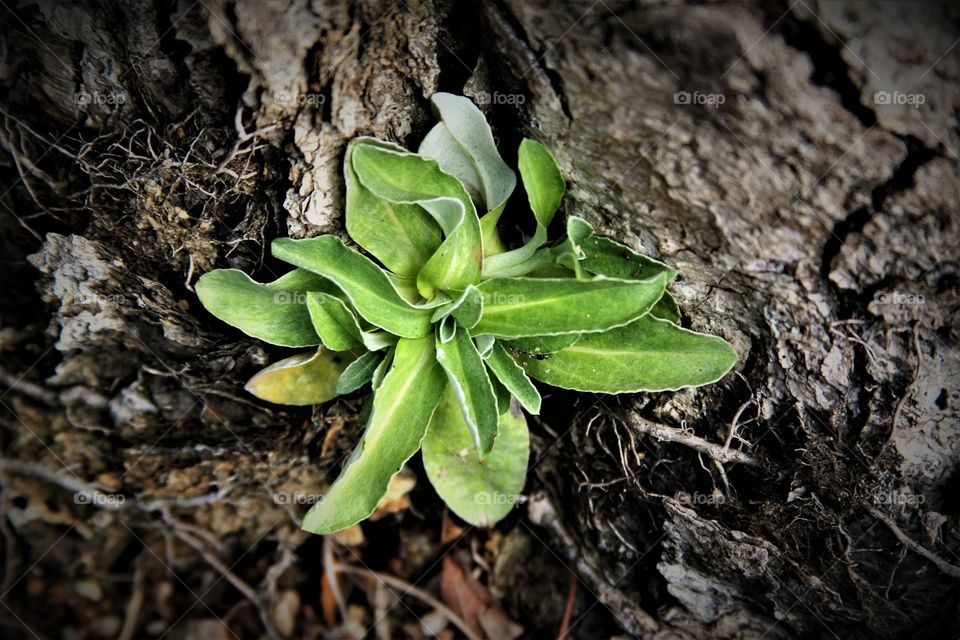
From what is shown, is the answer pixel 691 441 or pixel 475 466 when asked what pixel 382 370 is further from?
pixel 691 441

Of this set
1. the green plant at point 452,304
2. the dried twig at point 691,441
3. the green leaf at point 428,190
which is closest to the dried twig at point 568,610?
the dried twig at point 691,441

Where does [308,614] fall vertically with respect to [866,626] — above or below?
below

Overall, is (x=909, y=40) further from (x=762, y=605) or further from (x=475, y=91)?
(x=762, y=605)

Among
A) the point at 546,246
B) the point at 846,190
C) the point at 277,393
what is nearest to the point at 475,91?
the point at 546,246

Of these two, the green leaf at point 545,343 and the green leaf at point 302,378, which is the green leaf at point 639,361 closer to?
the green leaf at point 545,343

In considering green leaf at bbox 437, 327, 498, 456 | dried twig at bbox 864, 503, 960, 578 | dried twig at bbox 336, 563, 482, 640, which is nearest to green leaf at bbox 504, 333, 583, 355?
green leaf at bbox 437, 327, 498, 456

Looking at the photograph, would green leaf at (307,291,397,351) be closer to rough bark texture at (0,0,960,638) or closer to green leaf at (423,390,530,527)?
rough bark texture at (0,0,960,638)
